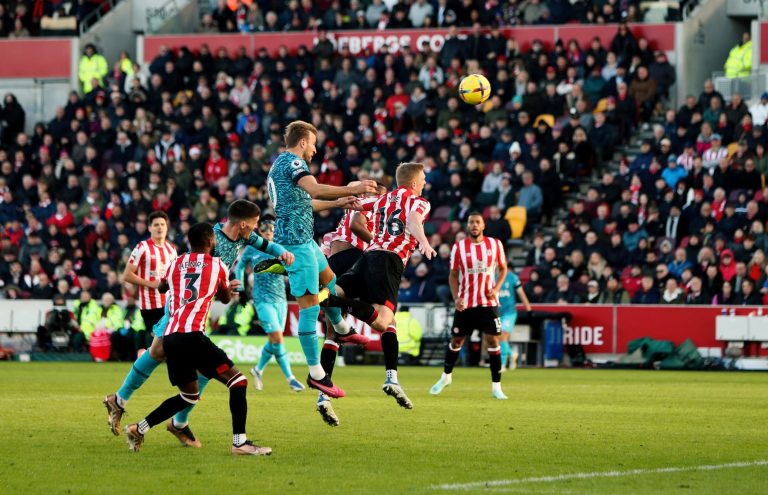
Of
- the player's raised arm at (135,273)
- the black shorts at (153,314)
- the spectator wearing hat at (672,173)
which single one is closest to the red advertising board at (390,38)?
the spectator wearing hat at (672,173)

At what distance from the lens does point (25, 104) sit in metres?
38.8

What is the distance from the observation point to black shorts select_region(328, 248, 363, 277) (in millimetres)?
14750

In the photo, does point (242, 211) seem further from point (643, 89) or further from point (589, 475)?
point (643, 89)

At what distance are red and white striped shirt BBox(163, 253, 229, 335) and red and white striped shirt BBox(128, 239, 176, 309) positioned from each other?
7272 mm

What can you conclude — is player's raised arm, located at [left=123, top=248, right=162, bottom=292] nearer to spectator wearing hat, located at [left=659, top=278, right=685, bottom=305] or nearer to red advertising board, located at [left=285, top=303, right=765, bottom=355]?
red advertising board, located at [left=285, top=303, right=765, bottom=355]

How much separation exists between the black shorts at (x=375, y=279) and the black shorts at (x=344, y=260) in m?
0.89

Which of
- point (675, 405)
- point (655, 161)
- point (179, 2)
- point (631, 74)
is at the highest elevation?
point (179, 2)

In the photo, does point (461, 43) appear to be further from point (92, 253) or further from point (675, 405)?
point (675, 405)

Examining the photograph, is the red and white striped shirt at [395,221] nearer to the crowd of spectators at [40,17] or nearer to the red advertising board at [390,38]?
the red advertising board at [390,38]

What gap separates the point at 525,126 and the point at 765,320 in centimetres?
749

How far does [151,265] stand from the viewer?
17.6 meters

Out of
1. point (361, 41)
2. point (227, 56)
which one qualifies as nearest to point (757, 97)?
point (361, 41)

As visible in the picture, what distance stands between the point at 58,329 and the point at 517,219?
32.0 feet

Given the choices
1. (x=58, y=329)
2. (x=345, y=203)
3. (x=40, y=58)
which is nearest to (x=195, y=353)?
(x=345, y=203)
